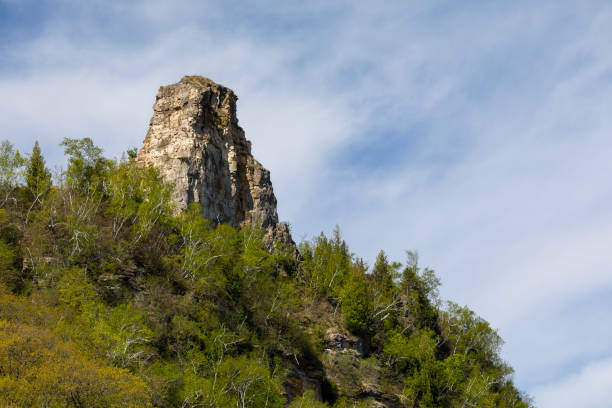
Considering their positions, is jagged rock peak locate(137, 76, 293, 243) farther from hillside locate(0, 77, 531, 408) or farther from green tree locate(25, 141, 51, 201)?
green tree locate(25, 141, 51, 201)

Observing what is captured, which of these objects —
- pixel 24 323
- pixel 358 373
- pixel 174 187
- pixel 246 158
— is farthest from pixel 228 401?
pixel 246 158

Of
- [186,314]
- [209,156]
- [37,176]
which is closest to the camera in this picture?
[186,314]

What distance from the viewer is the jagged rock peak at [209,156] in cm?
7694

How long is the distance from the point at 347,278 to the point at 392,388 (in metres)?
18.6

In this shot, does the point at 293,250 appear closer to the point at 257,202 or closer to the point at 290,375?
the point at 257,202

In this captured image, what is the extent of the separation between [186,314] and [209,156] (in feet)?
95.3

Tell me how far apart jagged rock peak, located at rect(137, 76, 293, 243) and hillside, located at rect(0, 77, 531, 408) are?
0.89 feet

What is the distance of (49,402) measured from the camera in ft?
110

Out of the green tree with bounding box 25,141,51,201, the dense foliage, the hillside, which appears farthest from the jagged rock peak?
the green tree with bounding box 25,141,51,201

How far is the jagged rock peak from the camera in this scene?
76.9 m

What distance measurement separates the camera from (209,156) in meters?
80.2

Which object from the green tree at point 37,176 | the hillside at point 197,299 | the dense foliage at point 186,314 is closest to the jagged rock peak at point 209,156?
the hillside at point 197,299

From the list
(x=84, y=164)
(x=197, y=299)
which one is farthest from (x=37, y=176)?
(x=197, y=299)

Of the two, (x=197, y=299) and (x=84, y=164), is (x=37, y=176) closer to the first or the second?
(x=84, y=164)
